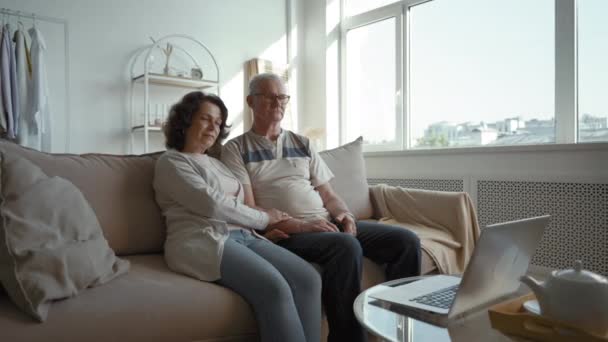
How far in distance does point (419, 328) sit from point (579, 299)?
1.04 feet

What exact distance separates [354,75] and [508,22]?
4.98 ft

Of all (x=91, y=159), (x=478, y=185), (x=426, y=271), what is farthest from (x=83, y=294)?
(x=478, y=185)

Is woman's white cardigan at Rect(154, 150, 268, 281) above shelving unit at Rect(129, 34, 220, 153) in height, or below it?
below

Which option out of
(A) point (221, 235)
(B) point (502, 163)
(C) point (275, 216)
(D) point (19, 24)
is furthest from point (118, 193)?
(B) point (502, 163)

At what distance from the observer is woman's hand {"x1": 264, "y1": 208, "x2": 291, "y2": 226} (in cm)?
171

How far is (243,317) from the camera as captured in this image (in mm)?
1283

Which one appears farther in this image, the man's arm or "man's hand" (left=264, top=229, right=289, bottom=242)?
the man's arm

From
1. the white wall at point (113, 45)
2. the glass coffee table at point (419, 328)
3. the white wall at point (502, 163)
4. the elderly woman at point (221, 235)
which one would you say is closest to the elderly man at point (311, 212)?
the elderly woman at point (221, 235)

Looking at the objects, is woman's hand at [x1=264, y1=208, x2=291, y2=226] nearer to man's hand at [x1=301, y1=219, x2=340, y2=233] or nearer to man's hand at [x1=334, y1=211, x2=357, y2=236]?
man's hand at [x1=301, y1=219, x2=340, y2=233]

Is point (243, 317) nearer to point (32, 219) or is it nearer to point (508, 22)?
point (32, 219)

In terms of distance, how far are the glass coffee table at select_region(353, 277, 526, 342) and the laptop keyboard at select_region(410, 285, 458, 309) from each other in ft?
0.25

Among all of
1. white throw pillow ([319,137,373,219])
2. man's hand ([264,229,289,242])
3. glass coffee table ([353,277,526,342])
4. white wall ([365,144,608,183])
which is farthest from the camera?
white wall ([365,144,608,183])

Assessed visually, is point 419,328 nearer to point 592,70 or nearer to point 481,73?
point 592,70

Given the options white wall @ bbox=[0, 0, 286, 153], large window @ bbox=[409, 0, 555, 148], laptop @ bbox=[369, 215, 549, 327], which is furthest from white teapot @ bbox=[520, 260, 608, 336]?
white wall @ bbox=[0, 0, 286, 153]
